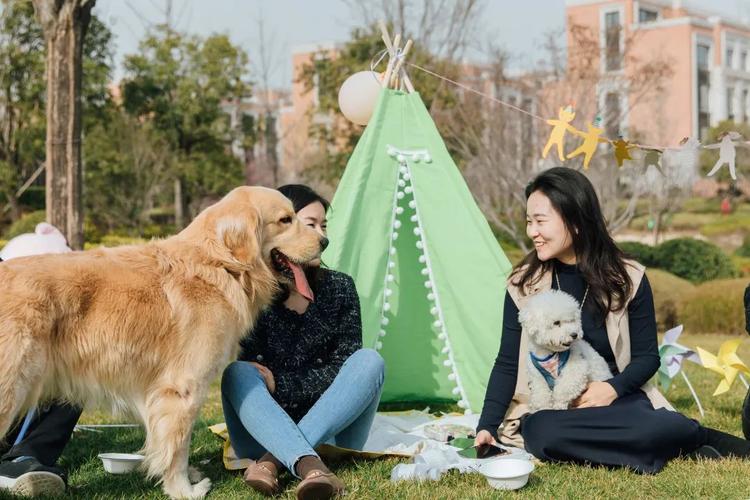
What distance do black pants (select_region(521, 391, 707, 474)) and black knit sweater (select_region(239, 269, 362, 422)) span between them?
1006 millimetres

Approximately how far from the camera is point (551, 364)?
3.76 meters

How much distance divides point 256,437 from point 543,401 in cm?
137

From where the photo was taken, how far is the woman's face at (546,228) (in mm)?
3902

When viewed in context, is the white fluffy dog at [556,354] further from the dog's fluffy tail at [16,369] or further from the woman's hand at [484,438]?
the dog's fluffy tail at [16,369]

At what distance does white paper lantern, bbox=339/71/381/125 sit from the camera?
18.3 feet

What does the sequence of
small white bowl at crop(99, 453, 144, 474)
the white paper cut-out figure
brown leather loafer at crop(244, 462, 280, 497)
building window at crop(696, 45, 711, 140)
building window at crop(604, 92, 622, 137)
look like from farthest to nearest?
building window at crop(696, 45, 711, 140), building window at crop(604, 92, 622, 137), the white paper cut-out figure, small white bowl at crop(99, 453, 144, 474), brown leather loafer at crop(244, 462, 280, 497)

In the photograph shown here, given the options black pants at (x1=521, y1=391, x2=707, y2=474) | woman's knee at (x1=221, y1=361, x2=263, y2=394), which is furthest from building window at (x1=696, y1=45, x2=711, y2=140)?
woman's knee at (x1=221, y1=361, x2=263, y2=394)

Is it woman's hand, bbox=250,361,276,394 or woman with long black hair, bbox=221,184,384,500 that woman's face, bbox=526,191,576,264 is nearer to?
woman with long black hair, bbox=221,184,384,500

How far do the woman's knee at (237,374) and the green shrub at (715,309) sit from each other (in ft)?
31.7

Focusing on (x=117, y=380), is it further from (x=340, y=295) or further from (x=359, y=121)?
(x=359, y=121)

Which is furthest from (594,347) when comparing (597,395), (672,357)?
(672,357)

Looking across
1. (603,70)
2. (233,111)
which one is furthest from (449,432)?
(233,111)

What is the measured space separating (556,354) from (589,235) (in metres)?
0.62

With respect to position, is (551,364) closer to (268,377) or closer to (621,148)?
(268,377)
